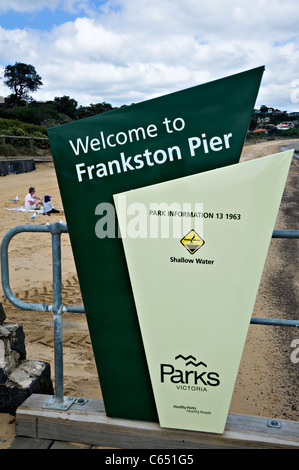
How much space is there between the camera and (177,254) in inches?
84.1

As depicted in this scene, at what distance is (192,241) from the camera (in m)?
2.11

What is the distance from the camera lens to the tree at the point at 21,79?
5044 cm

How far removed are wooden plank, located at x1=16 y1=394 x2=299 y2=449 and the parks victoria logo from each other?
26 cm

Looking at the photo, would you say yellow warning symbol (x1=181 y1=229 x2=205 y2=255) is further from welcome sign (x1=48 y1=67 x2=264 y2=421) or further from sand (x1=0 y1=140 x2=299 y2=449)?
sand (x1=0 y1=140 x2=299 y2=449)

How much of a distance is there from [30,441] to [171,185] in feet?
5.21

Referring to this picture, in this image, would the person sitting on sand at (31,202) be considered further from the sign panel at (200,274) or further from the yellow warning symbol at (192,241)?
the yellow warning symbol at (192,241)

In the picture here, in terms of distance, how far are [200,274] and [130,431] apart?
0.93 m

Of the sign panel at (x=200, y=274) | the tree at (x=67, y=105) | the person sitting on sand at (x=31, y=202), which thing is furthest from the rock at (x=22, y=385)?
the tree at (x=67, y=105)

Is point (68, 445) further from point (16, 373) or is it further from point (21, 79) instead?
point (21, 79)

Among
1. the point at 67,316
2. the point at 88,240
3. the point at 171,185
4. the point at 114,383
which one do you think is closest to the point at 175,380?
the point at 114,383

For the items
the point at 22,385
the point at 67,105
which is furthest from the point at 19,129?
the point at 22,385

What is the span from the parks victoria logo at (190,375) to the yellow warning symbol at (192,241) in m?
0.55

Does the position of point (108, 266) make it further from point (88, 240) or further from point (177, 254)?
point (177, 254)

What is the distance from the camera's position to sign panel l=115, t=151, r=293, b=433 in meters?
2.03
